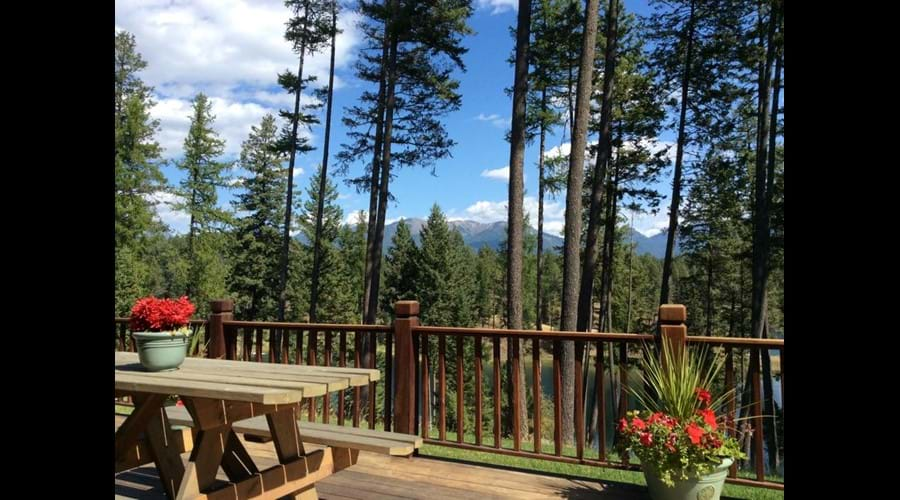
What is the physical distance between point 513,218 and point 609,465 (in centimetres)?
548

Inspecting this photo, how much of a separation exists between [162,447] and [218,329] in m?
2.45

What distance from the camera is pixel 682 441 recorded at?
2.75 metres

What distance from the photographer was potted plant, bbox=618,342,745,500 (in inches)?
108

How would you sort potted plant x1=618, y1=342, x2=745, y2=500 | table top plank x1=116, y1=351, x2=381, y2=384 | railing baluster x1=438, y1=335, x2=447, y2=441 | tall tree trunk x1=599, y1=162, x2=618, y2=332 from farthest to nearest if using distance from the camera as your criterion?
tall tree trunk x1=599, y1=162, x2=618, y2=332, railing baluster x1=438, y1=335, x2=447, y2=441, potted plant x1=618, y1=342, x2=745, y2=500, table top plank x1=116, y1=351, x2=381, y2=384

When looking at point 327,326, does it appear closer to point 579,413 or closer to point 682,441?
Result: point 579,413

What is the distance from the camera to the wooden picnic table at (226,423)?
2303 millimetres

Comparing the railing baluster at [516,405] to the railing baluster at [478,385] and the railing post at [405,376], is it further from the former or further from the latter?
the railing post at [405,376]

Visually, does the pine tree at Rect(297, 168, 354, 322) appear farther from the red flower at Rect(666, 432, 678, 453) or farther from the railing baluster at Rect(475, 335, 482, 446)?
the red flower at Rect(666, 432, 678, 453)

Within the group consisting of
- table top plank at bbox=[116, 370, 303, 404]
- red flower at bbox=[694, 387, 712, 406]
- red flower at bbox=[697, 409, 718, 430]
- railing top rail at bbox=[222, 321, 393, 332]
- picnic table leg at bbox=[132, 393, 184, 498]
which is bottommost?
picnic table leg at bbox=[132, 393, 184, 498]

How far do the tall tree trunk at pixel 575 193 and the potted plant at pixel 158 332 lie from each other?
20.6 feet

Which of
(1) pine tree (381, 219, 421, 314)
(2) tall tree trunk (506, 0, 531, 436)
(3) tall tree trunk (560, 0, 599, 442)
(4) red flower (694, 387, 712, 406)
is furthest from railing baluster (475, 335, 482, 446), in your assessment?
(1) pine tree (381, 219, 421, 314)

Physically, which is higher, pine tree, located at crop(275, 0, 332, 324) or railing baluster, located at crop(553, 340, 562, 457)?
pine tree, located at crop(275, 0, 332, 324)

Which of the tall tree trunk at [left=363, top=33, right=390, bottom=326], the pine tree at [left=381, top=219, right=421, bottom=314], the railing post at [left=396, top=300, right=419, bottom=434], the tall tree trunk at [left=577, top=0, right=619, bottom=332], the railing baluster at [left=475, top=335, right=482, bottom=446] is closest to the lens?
the railing baluster at [left=475, top=335, right=482, bottom=446]
